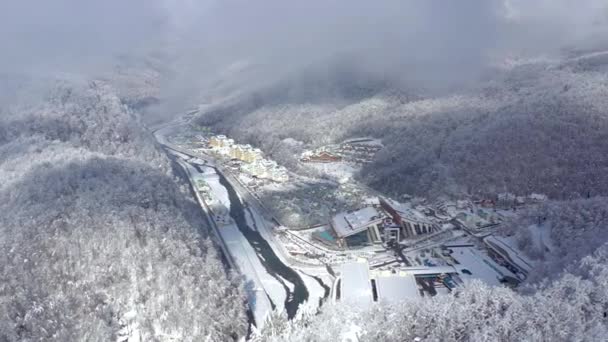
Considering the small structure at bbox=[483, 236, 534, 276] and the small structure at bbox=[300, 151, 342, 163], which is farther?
the small structure at bbox=[300, 151, 342, 163]

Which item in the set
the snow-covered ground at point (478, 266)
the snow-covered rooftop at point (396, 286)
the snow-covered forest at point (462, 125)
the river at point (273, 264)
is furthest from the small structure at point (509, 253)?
the river at point (273, 264)

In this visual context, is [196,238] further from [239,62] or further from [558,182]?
[239,62]

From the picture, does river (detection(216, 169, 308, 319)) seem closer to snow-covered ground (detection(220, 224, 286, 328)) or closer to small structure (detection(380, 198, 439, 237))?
snow-covered ground (detection(220, 224, 286, 328))

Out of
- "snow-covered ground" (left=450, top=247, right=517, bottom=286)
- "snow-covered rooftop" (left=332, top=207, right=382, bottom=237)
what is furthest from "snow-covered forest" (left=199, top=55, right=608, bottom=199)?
"snow-covered ground" (left=450, top=247, right=517, bottom=286)

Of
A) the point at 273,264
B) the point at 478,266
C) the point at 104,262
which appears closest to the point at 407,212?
the point at 478,266

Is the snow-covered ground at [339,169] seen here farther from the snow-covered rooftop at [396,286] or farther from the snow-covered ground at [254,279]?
the snow-covered rooftop at [396,286]

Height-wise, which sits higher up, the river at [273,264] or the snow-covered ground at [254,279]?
the snow-covered ground at [254,279]

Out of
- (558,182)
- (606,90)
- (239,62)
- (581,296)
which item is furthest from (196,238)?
(239,62)
